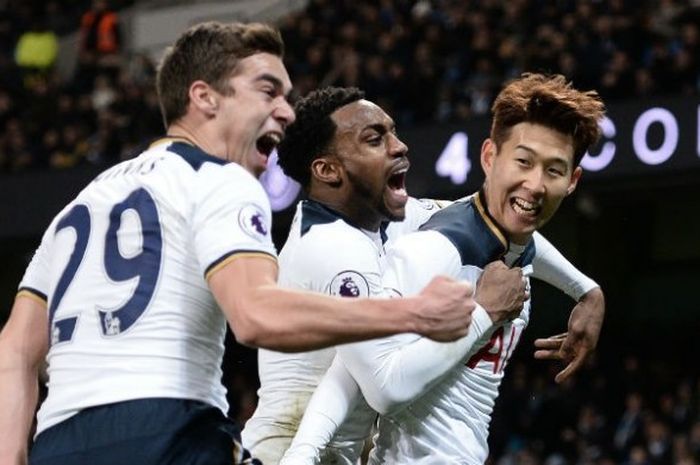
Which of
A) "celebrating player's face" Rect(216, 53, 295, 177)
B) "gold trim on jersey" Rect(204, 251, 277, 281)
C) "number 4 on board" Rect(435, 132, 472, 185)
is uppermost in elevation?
"celebrating player's face" Rect(216, 53, 295, 177)

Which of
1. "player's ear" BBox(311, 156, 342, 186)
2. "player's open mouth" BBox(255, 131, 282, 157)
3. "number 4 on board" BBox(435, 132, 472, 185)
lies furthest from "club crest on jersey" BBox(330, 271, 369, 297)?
"number 4 on board" BBox(435, 132, 472, 185)

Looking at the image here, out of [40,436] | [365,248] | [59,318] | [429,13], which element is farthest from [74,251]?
[429,13]

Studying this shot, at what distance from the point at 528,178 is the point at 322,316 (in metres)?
1.55

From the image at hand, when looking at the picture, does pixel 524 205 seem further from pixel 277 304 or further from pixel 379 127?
pixel 277 304

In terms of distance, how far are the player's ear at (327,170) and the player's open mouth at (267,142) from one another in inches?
48.4

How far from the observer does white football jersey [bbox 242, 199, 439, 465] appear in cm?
472

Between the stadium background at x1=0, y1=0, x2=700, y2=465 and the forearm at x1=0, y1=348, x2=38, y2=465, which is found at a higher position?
the forearm at x1=0, y1=348, x2=38, y2=465

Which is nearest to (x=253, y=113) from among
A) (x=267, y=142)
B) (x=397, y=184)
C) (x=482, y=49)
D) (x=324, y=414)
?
(x=267, y=142)

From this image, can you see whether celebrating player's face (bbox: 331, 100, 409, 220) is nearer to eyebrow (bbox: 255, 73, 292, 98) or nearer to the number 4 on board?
eyebrow (bbox: 255, 73, 292, 98)

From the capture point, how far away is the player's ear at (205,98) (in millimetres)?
3873

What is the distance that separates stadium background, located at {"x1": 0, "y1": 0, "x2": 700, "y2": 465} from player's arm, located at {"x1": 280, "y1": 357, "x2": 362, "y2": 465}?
27.7ft

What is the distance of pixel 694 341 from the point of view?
1728 centimetres

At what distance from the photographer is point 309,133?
207 inches

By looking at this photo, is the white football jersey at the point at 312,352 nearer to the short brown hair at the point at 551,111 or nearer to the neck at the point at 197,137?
the short brown hair at the point at 551,111
